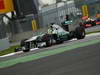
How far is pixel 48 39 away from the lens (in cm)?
1622

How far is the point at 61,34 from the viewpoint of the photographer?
55.4 ft

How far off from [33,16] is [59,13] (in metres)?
3.35

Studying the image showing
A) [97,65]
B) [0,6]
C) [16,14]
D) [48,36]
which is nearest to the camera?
[97,65]

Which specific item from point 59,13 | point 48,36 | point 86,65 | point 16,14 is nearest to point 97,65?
point 86,65

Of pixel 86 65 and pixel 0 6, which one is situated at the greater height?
pixel 0 6

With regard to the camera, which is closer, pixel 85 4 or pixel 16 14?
pixel 85 4

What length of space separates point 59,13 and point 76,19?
6.71 ft

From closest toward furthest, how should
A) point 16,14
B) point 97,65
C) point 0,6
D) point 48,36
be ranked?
point 97,65 → point 48,36 → point 0,6 → point 16,14

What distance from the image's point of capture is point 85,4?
31.5 metres

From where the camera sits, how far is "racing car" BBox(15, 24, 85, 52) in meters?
16.2

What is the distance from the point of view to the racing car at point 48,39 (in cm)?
1620

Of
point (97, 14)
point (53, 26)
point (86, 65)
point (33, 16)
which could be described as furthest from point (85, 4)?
point (86, 65)

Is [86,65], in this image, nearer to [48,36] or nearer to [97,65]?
→ [97,65]

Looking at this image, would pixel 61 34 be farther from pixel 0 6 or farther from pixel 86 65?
pixel 0 6
